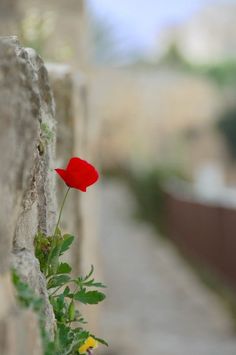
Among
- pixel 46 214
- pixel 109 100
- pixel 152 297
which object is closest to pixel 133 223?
pixel 152 297

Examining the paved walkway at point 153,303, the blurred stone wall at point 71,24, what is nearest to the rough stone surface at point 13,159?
the paved walkway at point 153,303

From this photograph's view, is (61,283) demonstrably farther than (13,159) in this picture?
Yes

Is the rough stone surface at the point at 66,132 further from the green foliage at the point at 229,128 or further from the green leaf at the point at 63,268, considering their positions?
the green foliage at the point at 229,128

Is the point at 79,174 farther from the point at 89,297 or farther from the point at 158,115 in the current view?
the point at 158,115

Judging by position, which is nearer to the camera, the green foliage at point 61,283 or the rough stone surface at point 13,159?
the rough stone surface at point 13,159

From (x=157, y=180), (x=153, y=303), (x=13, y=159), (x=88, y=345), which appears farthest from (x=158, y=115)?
(x=13, y=159)

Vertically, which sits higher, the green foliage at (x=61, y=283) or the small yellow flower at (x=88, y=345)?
the green foliage at (x=61, y=283)

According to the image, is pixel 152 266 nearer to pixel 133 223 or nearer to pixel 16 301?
pixel 133 223
